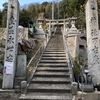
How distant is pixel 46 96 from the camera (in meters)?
5.62

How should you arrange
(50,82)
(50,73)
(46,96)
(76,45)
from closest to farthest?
(46,96) → (50,82) → (50,73) → (76,45)

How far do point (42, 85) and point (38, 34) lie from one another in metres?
15.1

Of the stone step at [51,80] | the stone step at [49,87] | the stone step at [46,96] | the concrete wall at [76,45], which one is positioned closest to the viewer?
the stone step at [46,96]

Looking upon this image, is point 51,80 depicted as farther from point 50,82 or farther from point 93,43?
point 93,43

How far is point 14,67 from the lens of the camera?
6664 millimetres

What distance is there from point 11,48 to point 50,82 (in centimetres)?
251

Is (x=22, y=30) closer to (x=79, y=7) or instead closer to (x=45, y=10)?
(x=79, y=7)

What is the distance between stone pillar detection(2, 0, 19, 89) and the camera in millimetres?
6390

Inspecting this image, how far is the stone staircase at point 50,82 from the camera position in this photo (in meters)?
5.62

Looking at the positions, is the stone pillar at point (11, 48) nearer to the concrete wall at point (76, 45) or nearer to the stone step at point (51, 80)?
the stone step at point (51, 80)

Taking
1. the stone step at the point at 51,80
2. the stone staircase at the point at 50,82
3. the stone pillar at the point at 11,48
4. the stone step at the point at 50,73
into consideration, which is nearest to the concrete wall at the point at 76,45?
the stone staircase at the point at 50,82

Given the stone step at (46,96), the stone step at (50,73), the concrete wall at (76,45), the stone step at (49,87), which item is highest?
the concrete wall at (76,45)

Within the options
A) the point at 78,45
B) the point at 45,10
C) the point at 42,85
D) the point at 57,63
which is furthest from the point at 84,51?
the point at 45,10

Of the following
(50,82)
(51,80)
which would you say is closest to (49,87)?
(50,82)
